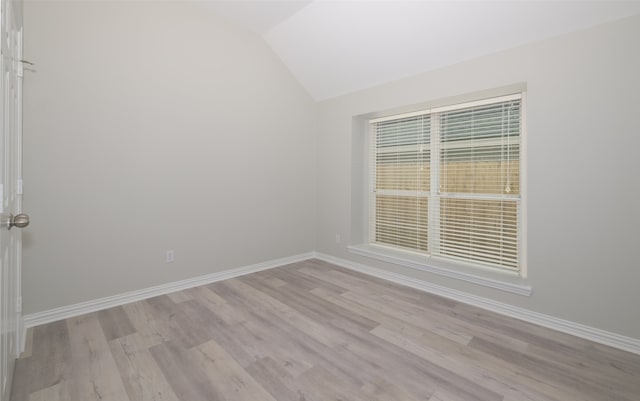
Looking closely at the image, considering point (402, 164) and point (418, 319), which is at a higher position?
point (402, 164)

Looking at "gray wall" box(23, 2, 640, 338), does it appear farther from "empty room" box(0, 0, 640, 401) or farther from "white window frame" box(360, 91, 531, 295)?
"white window frame" box(360, 91, 531, 295)

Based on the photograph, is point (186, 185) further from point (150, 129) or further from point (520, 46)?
point (520, 46)

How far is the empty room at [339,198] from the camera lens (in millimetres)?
1909

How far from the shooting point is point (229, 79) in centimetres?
358

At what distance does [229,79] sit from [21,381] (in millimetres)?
3177

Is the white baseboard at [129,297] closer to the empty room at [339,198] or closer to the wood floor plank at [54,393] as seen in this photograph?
the empty room at [339,198]

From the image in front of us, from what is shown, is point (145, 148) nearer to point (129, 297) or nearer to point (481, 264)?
point (129, 297)

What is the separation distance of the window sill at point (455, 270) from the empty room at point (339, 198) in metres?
0.02

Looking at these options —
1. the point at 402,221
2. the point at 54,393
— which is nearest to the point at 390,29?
the point at 402,221

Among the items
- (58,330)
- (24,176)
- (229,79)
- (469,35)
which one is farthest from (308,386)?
(229,79)

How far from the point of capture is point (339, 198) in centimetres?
423

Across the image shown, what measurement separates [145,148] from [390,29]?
271cm

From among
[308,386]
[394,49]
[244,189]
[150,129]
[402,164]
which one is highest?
[394,49]

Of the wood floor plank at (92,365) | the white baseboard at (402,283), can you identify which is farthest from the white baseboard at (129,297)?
the wood floor plank at (92,365)
